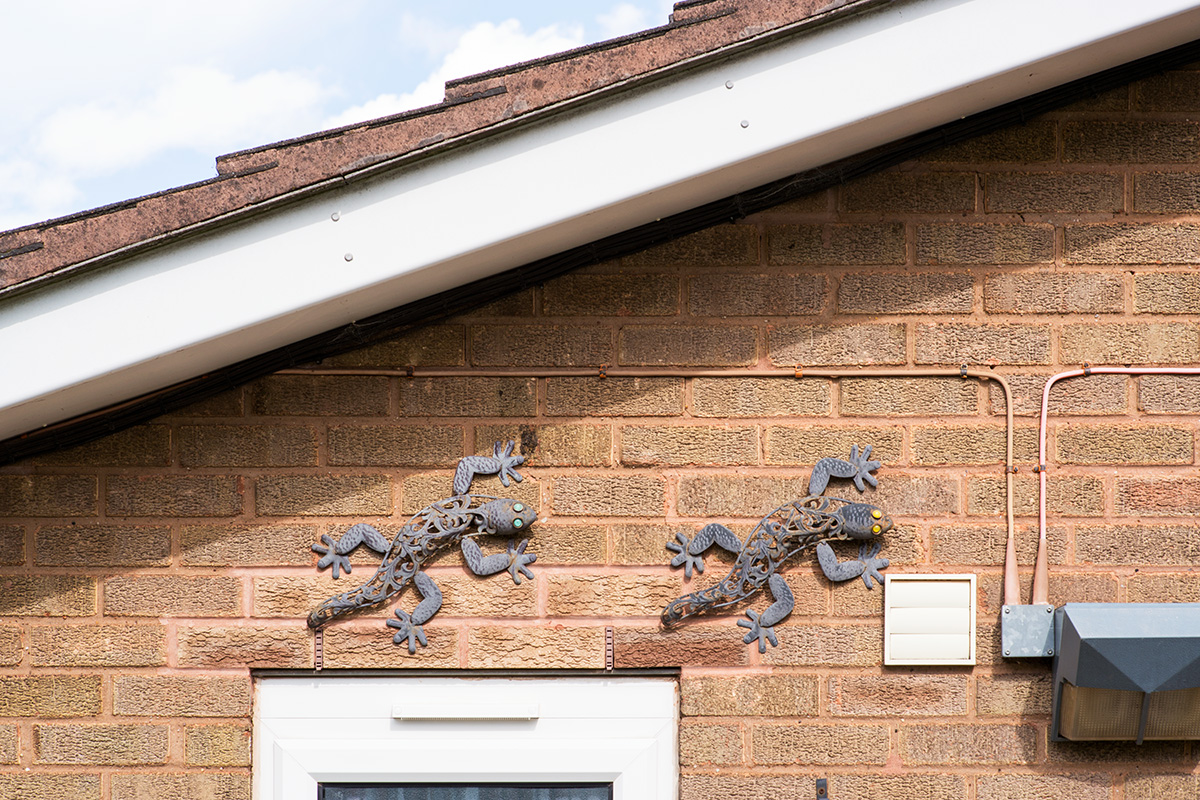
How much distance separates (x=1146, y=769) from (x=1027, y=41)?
205cm

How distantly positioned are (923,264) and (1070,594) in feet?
3.45

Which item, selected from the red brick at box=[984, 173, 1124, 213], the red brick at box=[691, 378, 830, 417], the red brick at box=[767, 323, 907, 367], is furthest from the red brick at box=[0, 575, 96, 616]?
the red brick at box=[984, 173, 1124, 213]

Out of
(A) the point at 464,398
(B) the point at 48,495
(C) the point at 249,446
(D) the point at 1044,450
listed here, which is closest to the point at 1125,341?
(D) the point at 1044,450

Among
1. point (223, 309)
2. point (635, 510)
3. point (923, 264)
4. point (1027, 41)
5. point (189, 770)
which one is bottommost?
point (189, 770)

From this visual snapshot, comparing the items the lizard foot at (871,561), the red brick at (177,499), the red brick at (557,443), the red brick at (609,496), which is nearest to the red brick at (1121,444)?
the lizard foot at (871,561)

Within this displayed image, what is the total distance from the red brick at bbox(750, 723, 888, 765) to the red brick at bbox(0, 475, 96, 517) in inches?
81.8

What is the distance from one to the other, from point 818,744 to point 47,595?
2301mm

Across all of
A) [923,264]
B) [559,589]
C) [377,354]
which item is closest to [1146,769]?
[923,264]

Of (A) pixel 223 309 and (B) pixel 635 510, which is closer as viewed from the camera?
(A) pixel 223 309

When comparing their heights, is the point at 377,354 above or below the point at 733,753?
above

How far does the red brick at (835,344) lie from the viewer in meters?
2.79

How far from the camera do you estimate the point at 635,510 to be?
2.77m

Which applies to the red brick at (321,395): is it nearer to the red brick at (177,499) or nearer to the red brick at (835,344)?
the red brick at (177,499)

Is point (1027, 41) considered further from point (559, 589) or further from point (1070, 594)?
point (559, 589)
